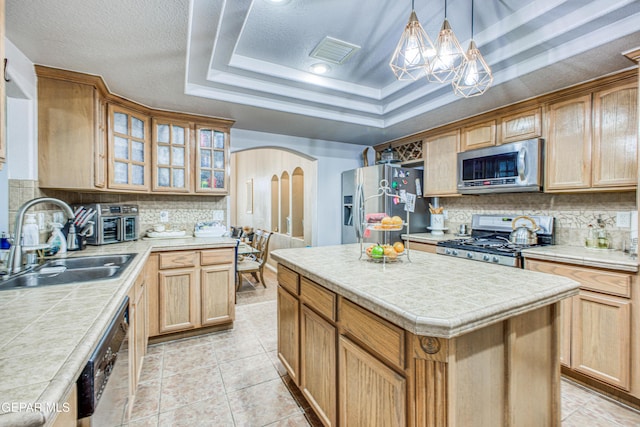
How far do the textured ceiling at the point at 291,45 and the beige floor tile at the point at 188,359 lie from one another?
2295 mm

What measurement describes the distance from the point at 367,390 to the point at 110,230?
8.89 ft

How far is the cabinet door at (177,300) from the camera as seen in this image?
266 centimetres

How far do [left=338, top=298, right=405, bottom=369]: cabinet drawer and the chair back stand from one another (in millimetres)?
3125

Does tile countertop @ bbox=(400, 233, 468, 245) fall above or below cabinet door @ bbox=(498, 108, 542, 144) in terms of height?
below

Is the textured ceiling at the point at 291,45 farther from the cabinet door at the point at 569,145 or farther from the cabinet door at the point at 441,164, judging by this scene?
the cabinet door at the point at 441,164

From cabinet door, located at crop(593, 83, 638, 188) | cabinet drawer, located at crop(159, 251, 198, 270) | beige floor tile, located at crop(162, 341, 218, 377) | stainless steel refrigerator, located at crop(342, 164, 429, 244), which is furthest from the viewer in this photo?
stainless steel refrigerator, located at crop(342, 164, 429, 244)

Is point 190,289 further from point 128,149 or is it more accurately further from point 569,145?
point 569,145

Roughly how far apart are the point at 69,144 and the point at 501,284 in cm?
303

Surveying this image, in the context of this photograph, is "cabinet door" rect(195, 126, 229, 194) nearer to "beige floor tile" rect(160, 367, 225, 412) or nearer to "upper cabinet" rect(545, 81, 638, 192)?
"beige floor tile" rect(160, 367, 225, 412)

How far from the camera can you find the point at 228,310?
2.95 meters

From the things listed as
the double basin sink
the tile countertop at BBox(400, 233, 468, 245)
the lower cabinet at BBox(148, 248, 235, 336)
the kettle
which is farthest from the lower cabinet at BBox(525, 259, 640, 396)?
the double basin sink

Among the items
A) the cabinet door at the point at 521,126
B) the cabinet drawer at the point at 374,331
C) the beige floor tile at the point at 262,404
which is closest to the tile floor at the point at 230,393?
the beige floor tile at the point at 262,404

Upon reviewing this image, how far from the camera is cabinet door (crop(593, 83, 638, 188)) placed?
6.96ft

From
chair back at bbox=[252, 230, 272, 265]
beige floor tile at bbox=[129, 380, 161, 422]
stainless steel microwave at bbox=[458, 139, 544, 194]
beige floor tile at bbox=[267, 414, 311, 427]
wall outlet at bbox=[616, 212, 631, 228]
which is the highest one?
stainless steel microwave at bbox=[458, 139, 544, 194]
